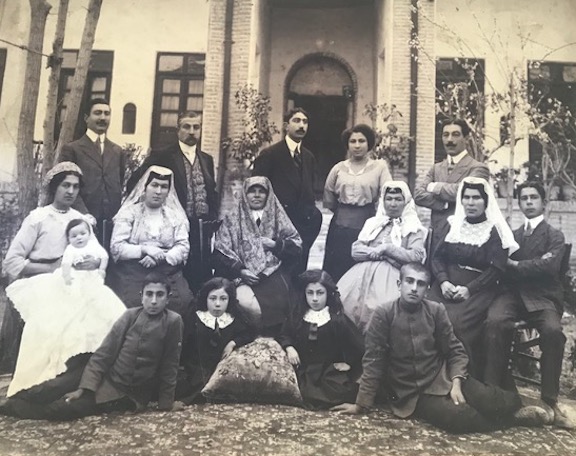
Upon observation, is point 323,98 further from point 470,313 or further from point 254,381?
point 254,381

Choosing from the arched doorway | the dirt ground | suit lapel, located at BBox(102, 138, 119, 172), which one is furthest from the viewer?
the arched doorway

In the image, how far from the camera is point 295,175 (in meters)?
4.16

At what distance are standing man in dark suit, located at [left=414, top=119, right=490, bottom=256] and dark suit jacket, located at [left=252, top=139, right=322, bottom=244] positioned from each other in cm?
78

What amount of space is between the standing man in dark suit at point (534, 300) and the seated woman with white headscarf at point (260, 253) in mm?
1424

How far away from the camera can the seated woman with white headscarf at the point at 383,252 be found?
384cm

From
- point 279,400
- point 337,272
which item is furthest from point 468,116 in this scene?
point 279,400

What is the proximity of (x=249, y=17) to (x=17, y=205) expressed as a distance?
2248 millimetres

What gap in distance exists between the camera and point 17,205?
4094 mm

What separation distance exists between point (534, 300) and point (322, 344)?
4.82 ft

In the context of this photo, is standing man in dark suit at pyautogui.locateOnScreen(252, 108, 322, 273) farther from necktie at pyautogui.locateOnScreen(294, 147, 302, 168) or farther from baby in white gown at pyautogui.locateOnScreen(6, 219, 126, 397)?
baby in white gown at pyautogui.locateOnScreen(6, 219, 126, 397)

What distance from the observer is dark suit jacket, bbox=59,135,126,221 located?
4.01 meters

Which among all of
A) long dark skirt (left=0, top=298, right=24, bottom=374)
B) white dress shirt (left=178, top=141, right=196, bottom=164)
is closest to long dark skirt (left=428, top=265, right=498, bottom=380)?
white dress shirt (left=178, top=141, right=196, bottom=164)

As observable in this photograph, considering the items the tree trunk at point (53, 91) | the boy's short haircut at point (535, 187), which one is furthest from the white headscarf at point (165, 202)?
the boy's short haircut at point (535, 187)

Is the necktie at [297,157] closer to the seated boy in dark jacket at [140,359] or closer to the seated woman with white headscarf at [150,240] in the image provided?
the seated woman with white headscarf at [150,240]
